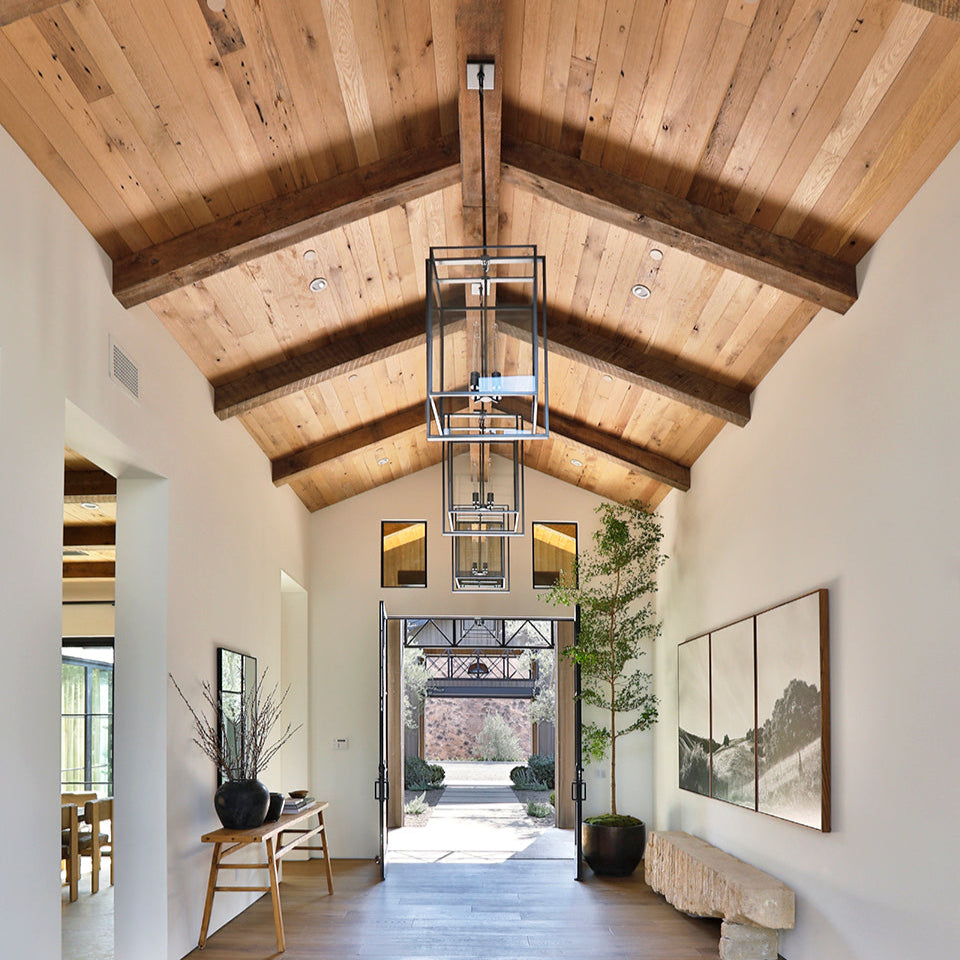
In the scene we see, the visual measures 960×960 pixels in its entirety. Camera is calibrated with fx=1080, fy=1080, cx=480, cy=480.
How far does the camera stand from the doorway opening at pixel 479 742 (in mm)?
12383

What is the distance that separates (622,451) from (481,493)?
2.07 meters

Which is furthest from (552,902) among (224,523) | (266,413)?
(266,413)

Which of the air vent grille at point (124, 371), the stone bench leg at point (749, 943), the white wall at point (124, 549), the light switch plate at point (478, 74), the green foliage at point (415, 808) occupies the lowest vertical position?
the green foliage at point (415, 808)

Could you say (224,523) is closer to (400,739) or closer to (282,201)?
(282,201)

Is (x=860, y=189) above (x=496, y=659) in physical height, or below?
above

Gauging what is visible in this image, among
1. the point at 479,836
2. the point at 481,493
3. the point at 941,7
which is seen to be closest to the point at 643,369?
the point at 481,493

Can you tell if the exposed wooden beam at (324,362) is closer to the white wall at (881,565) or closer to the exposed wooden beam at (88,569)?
the white wall at (881,565)

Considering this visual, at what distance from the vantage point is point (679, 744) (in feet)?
31.4

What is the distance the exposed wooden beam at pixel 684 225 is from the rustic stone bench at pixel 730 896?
10.9 ft

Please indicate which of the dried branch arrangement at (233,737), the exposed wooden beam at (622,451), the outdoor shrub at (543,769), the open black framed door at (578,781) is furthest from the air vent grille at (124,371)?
the outdoor shrub at (543,769)

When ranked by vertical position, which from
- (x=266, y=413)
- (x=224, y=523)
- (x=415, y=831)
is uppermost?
(x=266, y=413)

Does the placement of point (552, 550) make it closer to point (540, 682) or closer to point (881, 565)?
point (881, 565)

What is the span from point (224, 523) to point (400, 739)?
6.31 metres

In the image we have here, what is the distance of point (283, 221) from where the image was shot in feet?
18.1
